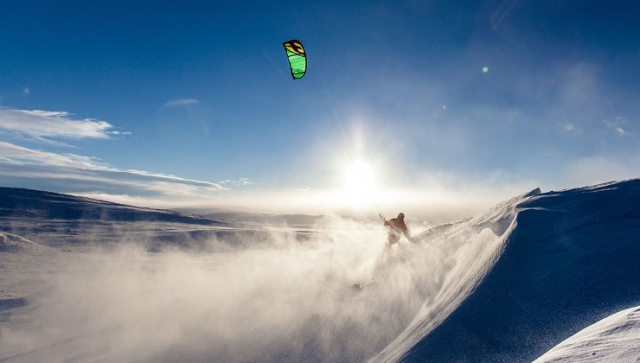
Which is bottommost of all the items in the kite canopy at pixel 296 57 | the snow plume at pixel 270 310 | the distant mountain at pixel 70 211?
the snow plume at pixel 270 310

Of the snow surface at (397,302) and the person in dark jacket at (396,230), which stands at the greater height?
the person in dark jacket at (396,230)

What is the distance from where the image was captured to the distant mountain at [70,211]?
1666 inches

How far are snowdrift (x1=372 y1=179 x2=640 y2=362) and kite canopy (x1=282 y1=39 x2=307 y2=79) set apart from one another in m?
11.3

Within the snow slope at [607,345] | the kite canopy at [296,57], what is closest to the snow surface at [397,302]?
the snow slope at [607,345]

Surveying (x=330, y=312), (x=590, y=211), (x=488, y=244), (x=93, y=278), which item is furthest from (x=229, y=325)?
(x=93, y=278)

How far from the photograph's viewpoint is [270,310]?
1141cm

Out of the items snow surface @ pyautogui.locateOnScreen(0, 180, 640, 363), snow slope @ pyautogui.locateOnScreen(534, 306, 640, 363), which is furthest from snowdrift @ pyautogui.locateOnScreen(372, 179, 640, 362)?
snow slope @ pyautogui.locateOnScreen(534, 306, 640, 363)

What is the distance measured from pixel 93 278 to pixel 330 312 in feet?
53.3

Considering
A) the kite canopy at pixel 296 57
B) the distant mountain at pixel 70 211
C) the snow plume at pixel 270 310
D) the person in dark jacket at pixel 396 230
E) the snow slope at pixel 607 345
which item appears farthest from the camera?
the distant mountain at pixel 70 211

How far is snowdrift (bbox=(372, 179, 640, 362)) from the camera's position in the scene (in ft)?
19.4

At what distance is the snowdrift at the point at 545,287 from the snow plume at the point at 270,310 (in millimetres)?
1038

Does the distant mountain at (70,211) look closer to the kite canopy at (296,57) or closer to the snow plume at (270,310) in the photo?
the snow plume at (270,310)

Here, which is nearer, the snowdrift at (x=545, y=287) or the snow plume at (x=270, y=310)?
the snowdrift at (x=545, y=287)

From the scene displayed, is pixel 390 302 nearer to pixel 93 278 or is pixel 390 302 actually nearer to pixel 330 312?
pixel 330 312
